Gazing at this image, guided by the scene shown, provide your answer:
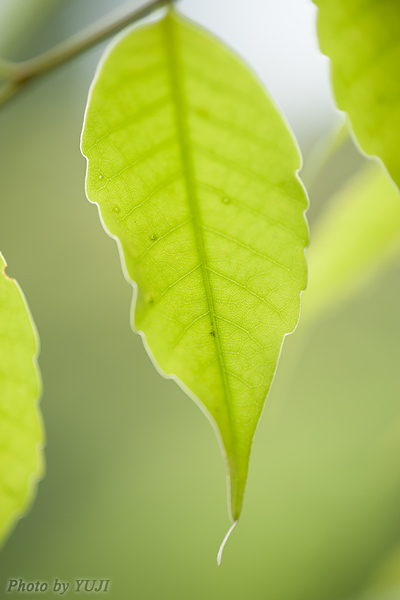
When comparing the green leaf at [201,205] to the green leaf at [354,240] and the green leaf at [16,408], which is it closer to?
the green leaf at [16,408]

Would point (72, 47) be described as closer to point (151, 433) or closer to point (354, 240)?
point (354, 240)

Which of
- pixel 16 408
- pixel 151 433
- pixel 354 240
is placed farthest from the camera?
pixel 151 433

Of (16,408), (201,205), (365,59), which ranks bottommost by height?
(16,408)

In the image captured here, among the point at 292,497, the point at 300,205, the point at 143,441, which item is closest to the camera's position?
the point at 300,205

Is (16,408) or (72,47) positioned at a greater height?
(72,47)

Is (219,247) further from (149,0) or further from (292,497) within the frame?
(292,497)

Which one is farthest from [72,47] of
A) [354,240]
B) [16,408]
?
[354,240]

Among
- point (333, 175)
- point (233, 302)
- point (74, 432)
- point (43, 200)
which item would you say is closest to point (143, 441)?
point (74, 432)
